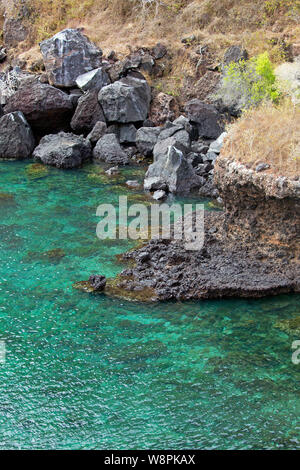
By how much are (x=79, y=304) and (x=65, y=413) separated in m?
2.53

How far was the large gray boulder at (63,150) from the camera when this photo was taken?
656 inches

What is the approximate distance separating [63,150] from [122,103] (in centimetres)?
300

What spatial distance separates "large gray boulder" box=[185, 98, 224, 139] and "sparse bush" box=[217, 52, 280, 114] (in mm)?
676

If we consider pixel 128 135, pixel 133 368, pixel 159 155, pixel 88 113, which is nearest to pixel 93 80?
pixel 88 113

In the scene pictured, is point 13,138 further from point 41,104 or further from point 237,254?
point 237,254

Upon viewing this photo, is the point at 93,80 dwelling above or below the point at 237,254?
above

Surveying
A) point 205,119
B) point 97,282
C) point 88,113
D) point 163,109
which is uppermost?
point 163,109

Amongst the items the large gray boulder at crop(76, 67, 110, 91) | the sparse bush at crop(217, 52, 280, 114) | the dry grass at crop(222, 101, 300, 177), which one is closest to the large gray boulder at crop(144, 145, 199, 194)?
the sparse bush at crop(217, 52, 280, 114)

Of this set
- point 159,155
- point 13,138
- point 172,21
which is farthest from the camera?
point 172,21

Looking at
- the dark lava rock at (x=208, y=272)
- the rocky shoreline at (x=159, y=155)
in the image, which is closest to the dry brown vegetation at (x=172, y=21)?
the rocky shoreline at (x=159, y=155)

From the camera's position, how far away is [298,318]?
8062 millimetres

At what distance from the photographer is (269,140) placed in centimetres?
930

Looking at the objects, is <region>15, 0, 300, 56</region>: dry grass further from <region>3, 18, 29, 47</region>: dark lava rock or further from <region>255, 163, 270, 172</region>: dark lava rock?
<region>255, 163, 270, 172</region>: dark lava rock

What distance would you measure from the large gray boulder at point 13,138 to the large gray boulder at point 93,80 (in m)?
2.75
